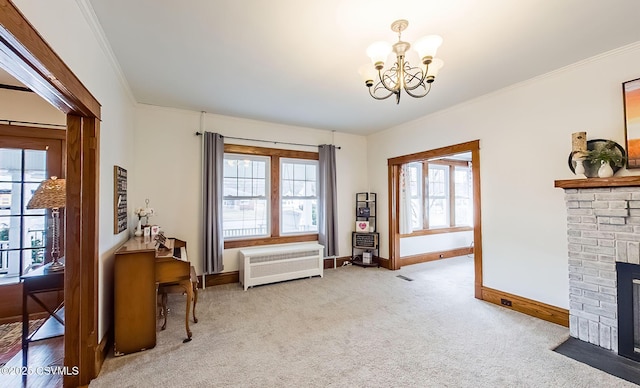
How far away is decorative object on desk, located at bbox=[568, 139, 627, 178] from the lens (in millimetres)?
2531

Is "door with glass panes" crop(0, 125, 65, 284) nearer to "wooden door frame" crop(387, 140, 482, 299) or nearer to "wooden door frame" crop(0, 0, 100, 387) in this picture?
"wooden door frame" crop(0, 0, 100, 387)

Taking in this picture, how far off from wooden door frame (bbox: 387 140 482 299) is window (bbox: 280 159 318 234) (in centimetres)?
148

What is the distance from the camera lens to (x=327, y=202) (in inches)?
208

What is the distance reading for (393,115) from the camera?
4.55 m

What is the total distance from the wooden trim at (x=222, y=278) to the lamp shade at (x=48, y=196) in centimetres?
222

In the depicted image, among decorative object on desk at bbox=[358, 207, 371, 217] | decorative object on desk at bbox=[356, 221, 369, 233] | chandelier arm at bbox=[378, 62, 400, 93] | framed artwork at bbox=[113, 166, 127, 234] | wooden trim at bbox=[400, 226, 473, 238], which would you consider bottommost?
wooden trim at bbox=[400, 226, 473, 238]

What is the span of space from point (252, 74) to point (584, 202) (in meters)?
3.62

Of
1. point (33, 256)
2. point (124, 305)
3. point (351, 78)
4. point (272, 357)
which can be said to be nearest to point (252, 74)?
point (351, 78)

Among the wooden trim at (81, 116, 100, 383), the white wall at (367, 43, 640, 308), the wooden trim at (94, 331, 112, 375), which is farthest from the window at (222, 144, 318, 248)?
the white wall at (367, 43, 640, 308)

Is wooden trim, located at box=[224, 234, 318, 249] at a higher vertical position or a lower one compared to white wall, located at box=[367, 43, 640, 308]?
lower

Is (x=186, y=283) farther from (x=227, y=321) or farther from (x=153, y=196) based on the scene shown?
(x=153, y=196)

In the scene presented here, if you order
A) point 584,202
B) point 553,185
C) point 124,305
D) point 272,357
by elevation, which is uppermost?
point 553,185

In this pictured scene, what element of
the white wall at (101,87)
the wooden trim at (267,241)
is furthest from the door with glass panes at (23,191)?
the wooden trim at (267,241)

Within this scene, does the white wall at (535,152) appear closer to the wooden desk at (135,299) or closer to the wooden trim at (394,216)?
the wooden trim at (394,216)
